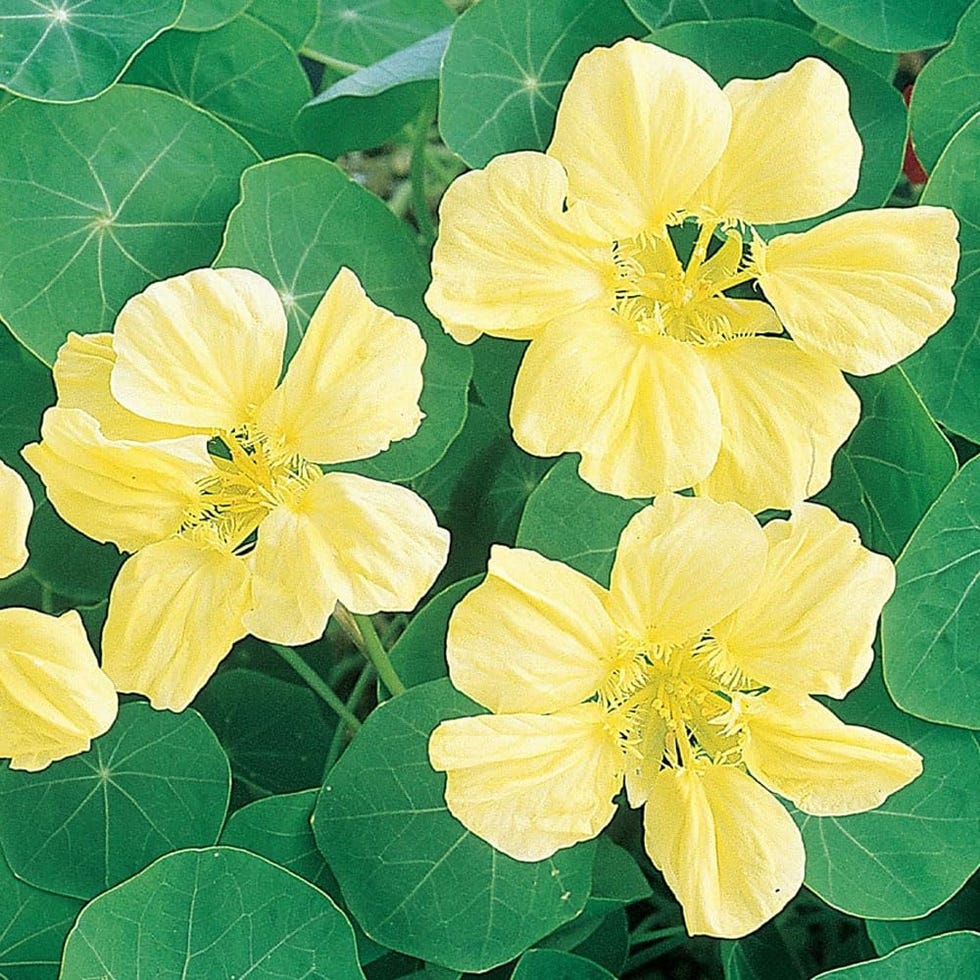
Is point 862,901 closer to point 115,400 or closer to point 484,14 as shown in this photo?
point 115,400

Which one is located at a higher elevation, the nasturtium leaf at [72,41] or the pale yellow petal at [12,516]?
the nasturtium leaf at [72,41]

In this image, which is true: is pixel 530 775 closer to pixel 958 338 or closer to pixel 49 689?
pixel 49 689

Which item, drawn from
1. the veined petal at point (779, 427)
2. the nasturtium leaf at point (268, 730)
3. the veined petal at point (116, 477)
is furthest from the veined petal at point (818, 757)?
the nasturtium leaf at point (268, 730)

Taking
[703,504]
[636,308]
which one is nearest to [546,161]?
[636,308]

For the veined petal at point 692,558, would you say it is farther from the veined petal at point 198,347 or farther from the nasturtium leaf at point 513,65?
the nasturtium leaf at point 513,65

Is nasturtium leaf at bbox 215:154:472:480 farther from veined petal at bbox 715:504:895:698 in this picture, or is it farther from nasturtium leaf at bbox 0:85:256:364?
veined petal at bbox 715:504:895:698

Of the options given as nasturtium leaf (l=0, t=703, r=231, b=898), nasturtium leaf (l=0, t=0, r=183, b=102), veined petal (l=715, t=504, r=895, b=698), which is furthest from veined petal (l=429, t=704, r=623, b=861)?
nasturtium leaf (l=0, t=0, r=183, b=102)
